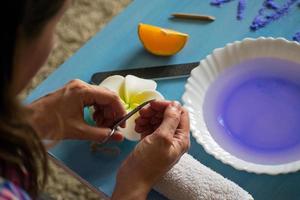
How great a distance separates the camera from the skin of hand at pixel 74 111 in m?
0.83

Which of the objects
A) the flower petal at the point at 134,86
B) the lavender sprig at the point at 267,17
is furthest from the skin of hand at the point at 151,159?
the lavender sprig at the point at 267,17

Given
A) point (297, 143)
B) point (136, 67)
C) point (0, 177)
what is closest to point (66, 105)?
point (136, 67)

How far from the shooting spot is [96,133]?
82 cm

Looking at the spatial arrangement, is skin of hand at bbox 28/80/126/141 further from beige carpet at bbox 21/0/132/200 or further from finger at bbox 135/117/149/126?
beige carpet at bbox 21/0/132/200

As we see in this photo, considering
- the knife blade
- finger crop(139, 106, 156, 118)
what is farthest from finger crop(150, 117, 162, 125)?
the knife blade

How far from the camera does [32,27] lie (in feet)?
1.61

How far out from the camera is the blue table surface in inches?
32.9

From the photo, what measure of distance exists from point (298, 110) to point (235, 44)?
6.0 inches

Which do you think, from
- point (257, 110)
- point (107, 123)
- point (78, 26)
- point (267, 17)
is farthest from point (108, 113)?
point (78, 26)

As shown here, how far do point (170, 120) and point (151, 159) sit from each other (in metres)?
0.07

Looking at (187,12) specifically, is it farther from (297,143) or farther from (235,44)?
(297,143)

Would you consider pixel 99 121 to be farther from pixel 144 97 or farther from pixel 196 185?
pixel 196 185

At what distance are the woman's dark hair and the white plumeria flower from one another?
0.23 metres

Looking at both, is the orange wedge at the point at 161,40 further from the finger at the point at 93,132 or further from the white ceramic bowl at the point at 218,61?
the finger at the point at 93,132
